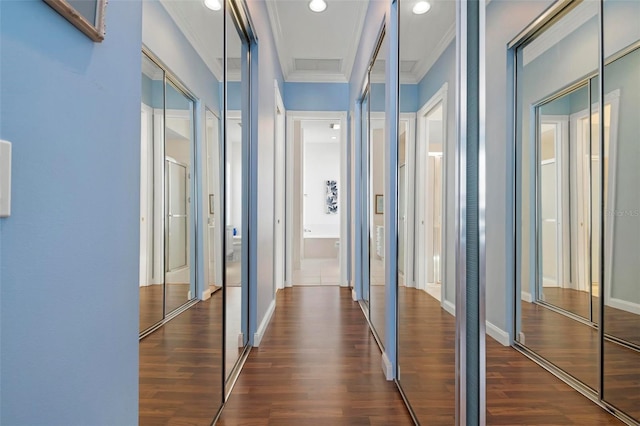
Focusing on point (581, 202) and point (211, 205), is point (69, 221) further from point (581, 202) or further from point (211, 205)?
point (581, 202)

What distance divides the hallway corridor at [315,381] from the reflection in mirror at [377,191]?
29 cm

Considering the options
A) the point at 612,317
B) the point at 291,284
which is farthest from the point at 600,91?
the point at 291,284

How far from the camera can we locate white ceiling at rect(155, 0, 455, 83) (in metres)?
1.36

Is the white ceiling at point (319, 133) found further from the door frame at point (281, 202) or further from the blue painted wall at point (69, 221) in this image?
the blue painted wall at point (69, 221)

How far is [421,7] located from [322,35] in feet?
7.85

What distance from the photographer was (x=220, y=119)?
5.76 ft

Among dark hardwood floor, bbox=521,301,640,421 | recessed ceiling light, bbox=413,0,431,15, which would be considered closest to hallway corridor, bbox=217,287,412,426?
dark hardwood floor, bbox=521,301,640,421

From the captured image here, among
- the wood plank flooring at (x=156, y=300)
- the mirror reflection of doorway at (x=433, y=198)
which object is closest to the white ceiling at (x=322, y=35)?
the mirror reflection of doorway at (x=433, y=198)

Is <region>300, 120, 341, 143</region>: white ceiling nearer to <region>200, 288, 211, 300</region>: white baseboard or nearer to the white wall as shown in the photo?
the white wall

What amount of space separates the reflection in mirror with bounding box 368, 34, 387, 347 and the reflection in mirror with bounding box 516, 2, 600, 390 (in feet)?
5.42

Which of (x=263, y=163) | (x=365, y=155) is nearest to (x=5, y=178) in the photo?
(x=263, y=163)

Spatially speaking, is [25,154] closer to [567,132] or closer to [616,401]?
[567,132]

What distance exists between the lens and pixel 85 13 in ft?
2.19

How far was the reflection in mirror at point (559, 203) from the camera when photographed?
32.6 inches
